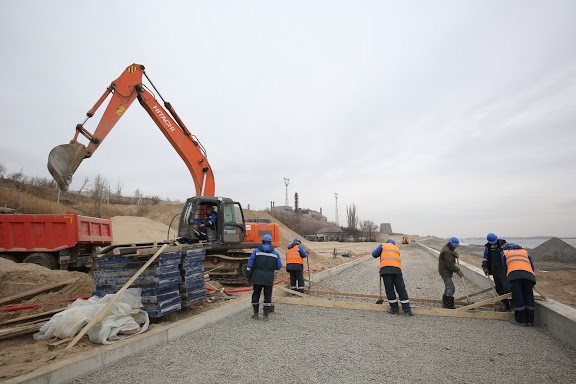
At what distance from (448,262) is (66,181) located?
887 centimetres

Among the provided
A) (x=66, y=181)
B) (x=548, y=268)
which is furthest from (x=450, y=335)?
(x=548, y=268)

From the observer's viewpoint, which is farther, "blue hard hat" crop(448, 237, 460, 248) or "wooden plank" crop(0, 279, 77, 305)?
"blue hard hat" crop(448, 237, 460, 248)

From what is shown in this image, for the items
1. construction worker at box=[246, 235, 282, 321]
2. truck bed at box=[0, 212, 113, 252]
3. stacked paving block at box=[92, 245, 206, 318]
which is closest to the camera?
stacked paving block at box=[92, 245, 206, 318]

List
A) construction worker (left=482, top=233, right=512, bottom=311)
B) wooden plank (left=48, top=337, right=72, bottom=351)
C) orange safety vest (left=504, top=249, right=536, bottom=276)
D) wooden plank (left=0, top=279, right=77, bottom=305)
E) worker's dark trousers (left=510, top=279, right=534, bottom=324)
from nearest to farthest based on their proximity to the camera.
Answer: wooden plank (left=48, top=337, right=72, bottom=351) → worker's dark trousers (left=510, top=279, right=534, bottom=324) → orange safety vest (left=504, top=249, right=536, bottom=276) → wooden plank (left=0, top=279, right=77, bottom=305) → construction worker (left=482, top=233, right=512, bottom=311)

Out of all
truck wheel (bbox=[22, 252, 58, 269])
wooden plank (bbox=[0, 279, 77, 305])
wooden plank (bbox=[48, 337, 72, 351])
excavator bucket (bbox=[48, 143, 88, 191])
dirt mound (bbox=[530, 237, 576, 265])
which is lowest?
dirt mound (bbox=[530, 237, 576, 265])

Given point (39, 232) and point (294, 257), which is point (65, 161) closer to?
point (39, 232)

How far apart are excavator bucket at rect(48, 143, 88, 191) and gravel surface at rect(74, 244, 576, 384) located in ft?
16.1

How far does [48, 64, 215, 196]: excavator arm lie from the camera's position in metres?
7.82

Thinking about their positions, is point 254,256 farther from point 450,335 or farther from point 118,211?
point 118,211

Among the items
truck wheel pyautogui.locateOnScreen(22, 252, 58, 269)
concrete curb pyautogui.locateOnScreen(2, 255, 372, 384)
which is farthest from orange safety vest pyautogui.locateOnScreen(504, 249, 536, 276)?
truck wheel pyautogui.locateOnScreen(22, 252, 58, 269)

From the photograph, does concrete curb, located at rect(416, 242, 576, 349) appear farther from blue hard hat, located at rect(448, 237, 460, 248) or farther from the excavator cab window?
the excavator cab window

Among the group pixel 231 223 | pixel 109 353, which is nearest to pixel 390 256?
pixel 231 223

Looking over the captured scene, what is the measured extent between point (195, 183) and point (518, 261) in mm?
8513

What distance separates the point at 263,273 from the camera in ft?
22.3
